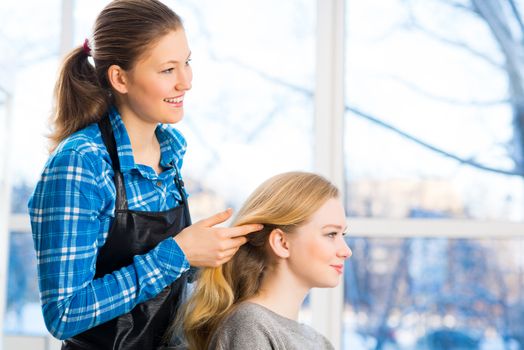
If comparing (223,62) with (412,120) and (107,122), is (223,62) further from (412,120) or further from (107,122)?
(107,122)

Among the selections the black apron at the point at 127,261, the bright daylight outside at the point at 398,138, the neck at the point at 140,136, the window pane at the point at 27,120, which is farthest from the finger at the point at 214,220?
the window pane at the point at 27,120

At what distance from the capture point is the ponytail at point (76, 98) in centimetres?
182

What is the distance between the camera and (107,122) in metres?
1.84

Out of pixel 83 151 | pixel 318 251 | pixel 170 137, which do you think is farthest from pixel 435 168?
pixel 83 151

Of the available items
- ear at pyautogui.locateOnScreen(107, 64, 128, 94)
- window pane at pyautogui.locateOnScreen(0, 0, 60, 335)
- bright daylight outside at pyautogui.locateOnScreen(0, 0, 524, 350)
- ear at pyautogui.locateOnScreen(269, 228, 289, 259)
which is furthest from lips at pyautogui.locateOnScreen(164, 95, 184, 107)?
window pane at pyautogui.locateOnScreen(0, 0, 60, 335)

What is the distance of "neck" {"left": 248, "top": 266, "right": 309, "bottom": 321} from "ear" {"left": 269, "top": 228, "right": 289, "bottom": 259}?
41 mm

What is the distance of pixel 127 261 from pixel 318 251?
497 mm

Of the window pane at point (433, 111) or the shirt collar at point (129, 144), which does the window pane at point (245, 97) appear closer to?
the window pane at point (433, 111)

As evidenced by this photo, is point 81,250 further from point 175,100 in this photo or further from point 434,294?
point 434,294

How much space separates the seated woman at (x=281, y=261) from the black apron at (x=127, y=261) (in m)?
0.13

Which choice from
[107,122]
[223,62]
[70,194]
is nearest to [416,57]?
[223,62]

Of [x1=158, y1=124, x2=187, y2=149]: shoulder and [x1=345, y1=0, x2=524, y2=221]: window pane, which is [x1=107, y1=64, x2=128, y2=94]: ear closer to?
[x1=158, y1=124, x2=187, y2=149]: shoulder

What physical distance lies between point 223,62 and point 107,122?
1869mm

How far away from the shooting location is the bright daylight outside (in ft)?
11.4
